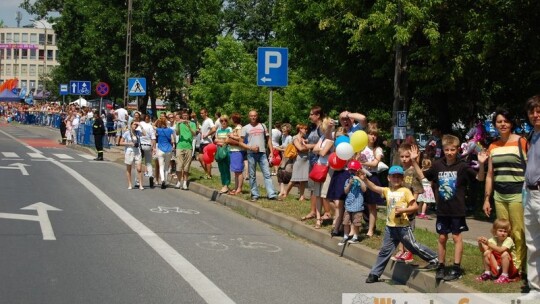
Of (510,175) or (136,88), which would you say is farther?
(136,88)

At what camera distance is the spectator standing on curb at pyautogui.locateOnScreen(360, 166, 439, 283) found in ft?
30.6

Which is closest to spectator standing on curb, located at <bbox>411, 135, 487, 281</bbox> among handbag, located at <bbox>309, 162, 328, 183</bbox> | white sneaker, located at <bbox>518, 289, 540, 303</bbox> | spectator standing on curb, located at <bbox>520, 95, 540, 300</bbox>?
spectator standing on curb, located at <bbox>520, 95, 540, 300</bbox>

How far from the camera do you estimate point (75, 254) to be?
1060cm

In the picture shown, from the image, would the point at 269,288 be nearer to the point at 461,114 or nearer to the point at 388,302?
the point at 388,302

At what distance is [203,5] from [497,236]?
43888 millimetres

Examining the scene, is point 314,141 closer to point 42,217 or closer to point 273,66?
point 273,66

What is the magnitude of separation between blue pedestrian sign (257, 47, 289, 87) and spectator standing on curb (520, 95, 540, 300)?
9149 millimetres

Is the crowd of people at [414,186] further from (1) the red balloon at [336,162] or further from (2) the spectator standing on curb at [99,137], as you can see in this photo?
(2) the spectator standing on curb at [99,137]

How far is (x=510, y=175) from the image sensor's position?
8.76 meters

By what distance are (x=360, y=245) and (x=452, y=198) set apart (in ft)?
8.23

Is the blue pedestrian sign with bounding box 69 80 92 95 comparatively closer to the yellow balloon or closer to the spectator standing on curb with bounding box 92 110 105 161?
the spectator standing on curb with bounding box 92 110 105 161

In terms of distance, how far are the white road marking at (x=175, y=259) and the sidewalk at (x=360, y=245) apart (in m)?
Answer: 2.26

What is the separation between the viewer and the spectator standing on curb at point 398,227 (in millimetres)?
9328

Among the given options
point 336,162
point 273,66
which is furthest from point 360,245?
point 273,66
